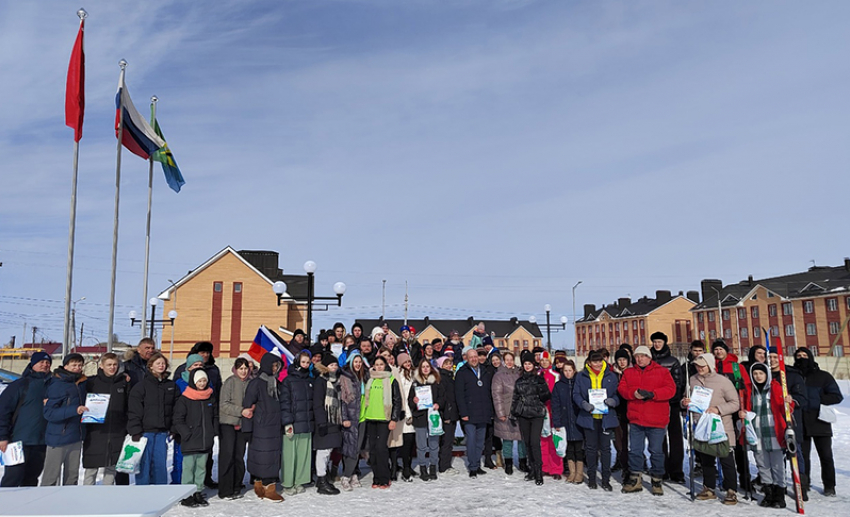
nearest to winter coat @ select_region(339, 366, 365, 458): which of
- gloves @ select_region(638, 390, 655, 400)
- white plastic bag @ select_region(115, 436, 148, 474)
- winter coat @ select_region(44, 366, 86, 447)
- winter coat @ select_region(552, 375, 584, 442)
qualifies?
white plastic bag @ select_region(115, 436, 148, 474)

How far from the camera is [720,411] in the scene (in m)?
8.07

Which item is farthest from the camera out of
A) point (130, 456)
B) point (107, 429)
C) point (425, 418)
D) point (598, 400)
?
point (425, 418)

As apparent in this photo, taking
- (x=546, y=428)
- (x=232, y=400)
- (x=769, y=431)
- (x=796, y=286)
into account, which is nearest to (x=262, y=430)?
(x=232, y=400)

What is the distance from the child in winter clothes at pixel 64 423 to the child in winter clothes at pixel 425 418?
4.83 meters

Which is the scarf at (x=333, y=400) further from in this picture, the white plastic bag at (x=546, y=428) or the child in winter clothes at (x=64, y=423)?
the white plastic bag at (x=546, y=428)

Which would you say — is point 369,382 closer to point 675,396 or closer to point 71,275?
point 675,396

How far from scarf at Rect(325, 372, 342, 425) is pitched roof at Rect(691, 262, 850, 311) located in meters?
66.4

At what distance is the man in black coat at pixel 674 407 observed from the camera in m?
9.12

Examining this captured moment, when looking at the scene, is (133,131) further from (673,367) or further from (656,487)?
(656,487)

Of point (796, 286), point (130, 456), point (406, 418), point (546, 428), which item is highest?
point (796, 286)

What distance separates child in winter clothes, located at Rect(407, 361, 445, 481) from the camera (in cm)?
999

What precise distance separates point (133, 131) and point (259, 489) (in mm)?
11215

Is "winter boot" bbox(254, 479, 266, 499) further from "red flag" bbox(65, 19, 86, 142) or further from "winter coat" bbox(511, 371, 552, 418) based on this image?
"red flag" bbox(65, 19, 86, 142)

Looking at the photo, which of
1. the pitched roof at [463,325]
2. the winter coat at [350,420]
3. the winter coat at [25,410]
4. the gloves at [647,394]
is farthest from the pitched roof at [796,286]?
the winter coat at [25,410]
